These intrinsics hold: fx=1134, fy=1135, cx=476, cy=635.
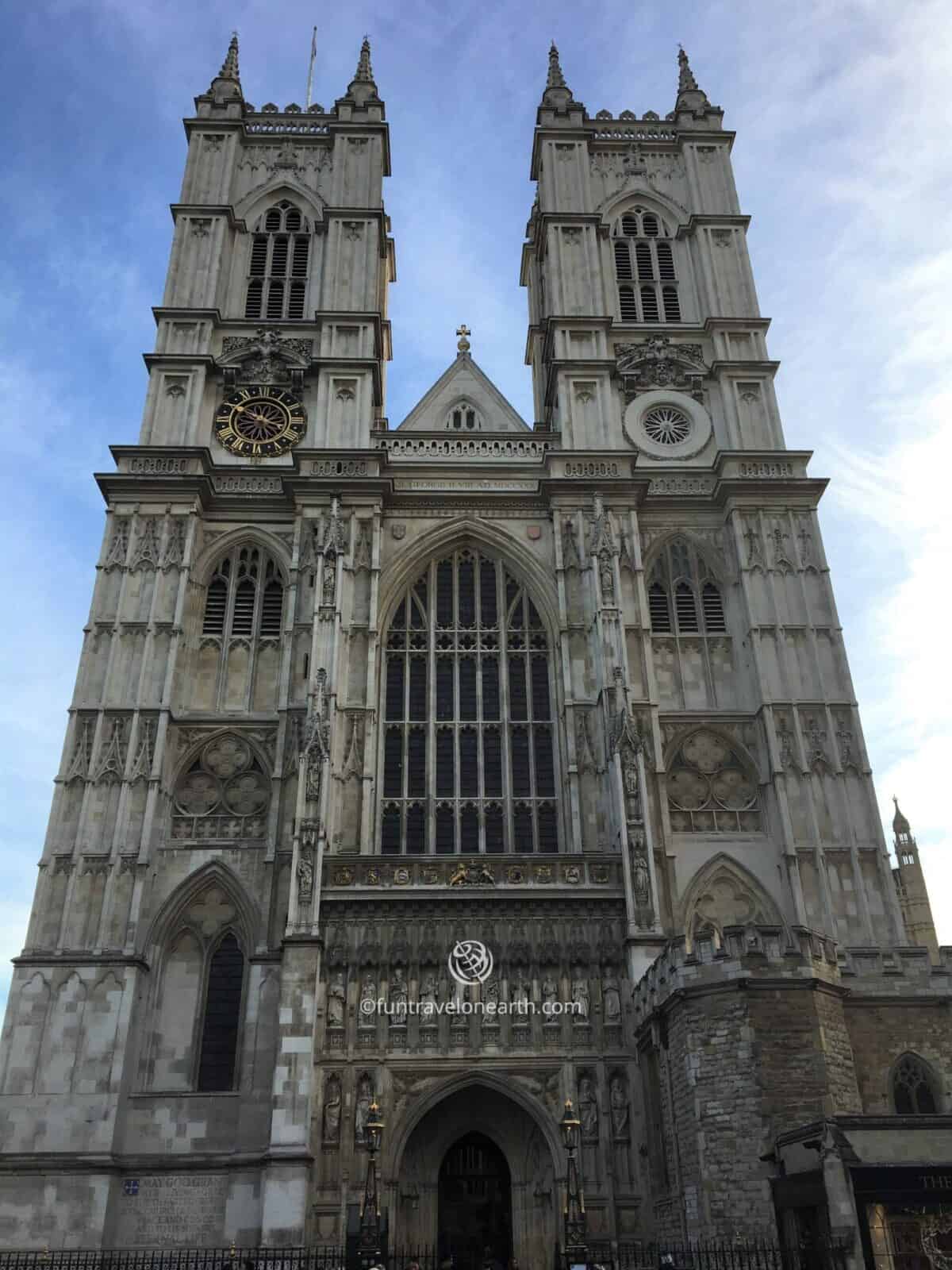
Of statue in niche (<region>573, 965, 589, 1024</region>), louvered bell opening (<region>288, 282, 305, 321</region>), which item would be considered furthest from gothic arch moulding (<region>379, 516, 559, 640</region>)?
statue in niche (<region>573, 965, 589, 1024</region>)

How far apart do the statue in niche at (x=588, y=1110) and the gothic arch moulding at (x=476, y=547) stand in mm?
10874

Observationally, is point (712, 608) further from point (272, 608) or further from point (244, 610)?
point (244, 610)

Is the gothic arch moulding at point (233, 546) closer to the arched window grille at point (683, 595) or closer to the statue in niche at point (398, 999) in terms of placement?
the arched window grille at point (683, 595)

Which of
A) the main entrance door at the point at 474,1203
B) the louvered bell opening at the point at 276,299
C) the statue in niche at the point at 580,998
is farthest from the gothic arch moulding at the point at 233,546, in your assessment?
the main entrance door at the point at 474,1203

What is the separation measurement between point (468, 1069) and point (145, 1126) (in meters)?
6.49

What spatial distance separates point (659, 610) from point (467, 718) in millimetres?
5889

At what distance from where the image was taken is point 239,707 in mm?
27125

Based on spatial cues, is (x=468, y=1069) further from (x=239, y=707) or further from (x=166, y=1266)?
(x=239, y=707)

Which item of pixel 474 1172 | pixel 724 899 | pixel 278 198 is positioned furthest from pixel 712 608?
pixel 278 198

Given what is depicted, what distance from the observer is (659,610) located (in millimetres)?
29234

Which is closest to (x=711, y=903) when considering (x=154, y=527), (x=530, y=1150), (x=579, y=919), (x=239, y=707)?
(x=579, y=919)

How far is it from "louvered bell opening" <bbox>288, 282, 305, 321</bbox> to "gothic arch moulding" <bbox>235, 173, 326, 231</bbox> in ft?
7.55

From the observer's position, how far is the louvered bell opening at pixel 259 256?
34625mm

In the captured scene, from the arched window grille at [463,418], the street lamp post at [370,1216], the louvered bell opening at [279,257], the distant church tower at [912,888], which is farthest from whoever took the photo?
the distant church tower at [912,888]
